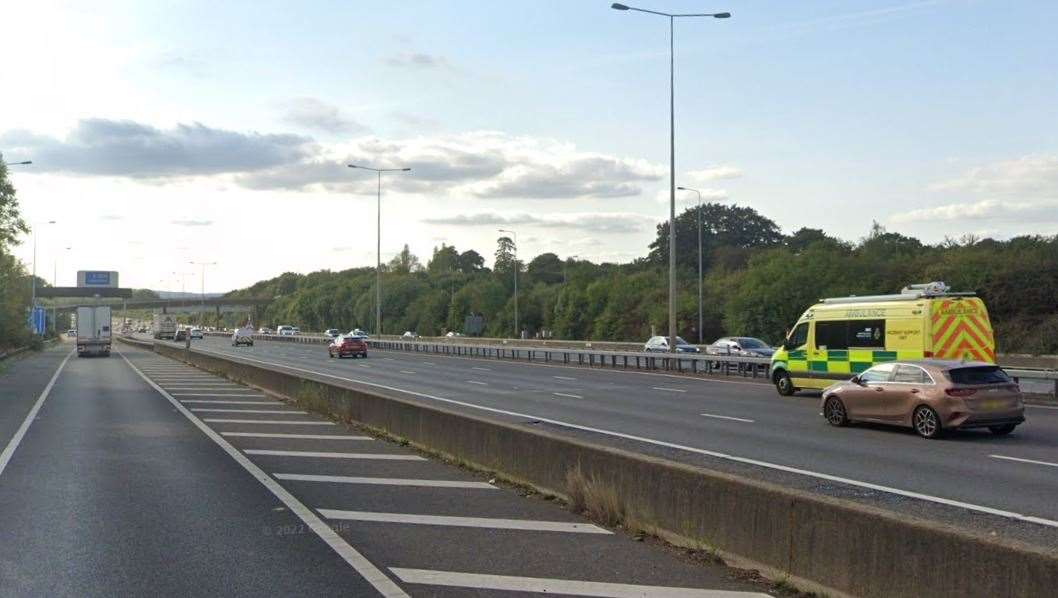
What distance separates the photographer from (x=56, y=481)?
12305mm

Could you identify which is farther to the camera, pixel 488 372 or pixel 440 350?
pixel 440 350

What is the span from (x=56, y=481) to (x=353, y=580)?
651 centimetres

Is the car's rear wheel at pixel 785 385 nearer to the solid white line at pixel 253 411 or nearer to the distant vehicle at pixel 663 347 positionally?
the solid white line at pixel 253 411

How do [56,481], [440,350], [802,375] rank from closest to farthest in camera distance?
[56,481] → [802,375] → [440,350]

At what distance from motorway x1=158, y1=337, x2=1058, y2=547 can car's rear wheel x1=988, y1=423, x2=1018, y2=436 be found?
0.77ft

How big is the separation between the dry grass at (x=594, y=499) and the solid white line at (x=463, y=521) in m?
0.16

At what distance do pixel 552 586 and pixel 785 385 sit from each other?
21.4 metres

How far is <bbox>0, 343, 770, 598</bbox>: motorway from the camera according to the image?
291 inches

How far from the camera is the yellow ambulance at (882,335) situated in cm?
2288

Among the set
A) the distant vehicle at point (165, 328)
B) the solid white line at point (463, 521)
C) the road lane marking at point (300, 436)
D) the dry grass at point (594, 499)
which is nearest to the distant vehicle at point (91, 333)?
the distant vehicle at point (165, 328)

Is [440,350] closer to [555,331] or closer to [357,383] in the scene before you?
[555,331]

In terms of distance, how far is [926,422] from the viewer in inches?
679

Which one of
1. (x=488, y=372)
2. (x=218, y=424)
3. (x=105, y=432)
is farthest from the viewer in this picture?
(x=488, y=372)

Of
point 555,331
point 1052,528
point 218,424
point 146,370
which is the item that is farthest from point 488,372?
point 555,331
